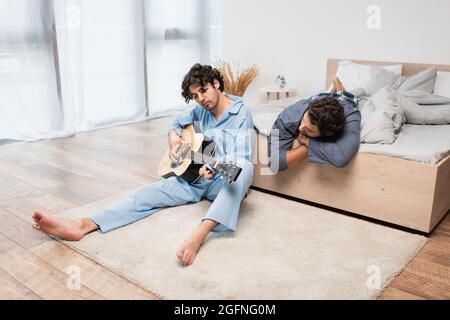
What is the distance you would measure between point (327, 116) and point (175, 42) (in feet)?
10.0

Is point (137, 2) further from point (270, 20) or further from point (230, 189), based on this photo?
point (230, 189)

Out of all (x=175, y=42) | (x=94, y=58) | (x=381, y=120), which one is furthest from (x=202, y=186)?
(x=175, y=42)

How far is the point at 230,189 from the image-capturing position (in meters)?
2.01

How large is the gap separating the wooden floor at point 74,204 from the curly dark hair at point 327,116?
675 mm

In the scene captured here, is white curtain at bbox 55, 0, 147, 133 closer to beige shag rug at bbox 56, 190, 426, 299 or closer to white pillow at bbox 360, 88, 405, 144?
beige shag rug at bbox 56, 190, 426, 299

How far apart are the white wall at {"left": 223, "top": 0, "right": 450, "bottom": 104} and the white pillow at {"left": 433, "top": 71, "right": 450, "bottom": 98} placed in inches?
10.9

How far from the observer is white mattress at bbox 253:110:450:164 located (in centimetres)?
210

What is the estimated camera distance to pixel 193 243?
1829 millimetres

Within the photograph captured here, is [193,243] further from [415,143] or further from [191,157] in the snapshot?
[415,143]

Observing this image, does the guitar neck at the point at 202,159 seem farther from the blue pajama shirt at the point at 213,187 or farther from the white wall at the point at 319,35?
the white wall at the point at 319,35

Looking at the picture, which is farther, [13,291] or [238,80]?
[238,80]

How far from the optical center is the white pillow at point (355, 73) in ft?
11.3

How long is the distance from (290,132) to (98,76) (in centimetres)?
234

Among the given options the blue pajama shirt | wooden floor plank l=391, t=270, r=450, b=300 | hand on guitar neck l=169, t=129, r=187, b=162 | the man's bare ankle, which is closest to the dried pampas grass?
the blue pajama shirt
